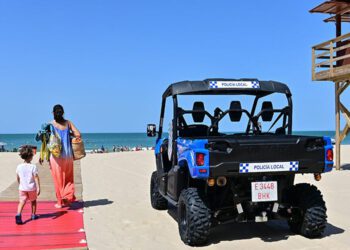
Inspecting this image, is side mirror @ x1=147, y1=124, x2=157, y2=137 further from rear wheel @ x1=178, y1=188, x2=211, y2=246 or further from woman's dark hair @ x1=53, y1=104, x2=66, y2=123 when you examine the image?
rear wheel @ x1=178, y1=188, x2=211, y2=246

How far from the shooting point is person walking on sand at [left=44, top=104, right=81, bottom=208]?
25.8ft

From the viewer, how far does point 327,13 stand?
1622 cm

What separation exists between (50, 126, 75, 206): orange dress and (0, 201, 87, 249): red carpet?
338 mm

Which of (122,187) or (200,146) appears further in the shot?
(122,187)

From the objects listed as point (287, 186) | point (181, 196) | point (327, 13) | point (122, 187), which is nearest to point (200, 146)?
point (181, 196)

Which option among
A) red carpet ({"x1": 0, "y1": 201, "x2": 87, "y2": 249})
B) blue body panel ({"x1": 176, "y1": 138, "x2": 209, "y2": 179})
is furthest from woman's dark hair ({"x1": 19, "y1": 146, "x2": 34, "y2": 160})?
blue body panel ({"x1": 176, "y1": 138, "x2": 209, "y2": 179})

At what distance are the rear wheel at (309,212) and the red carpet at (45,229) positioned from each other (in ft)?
9.41

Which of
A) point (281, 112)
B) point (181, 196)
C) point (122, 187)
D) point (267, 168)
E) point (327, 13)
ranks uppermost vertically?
point (327, 13)

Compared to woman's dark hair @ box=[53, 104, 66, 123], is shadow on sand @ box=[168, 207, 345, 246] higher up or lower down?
lower down

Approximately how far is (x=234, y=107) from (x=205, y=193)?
1542mm

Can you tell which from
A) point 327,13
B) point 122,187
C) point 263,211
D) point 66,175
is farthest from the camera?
point 327,13

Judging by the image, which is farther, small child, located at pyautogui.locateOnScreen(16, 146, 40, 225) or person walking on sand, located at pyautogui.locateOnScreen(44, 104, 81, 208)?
person walking on sand, located at pyautogui.locateOnScreen(44, 104, 81, 208)

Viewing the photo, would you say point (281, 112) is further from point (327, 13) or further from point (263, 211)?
point (327, 13)

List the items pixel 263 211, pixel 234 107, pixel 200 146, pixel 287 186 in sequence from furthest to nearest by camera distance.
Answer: pixel 234 107, pixel 287 186, pixel 263 211, pixel 200 146
